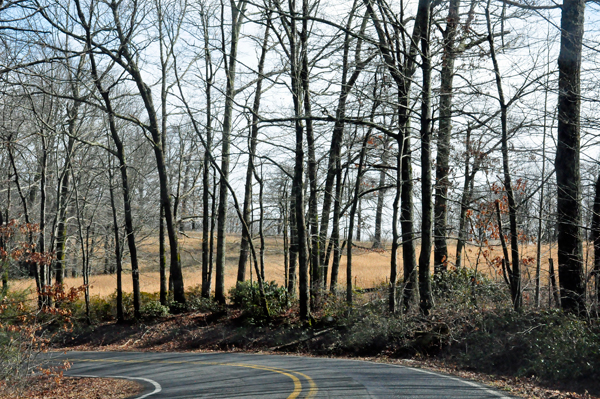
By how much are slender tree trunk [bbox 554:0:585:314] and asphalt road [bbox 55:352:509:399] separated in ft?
15.3

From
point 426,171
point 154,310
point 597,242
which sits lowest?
point 154,310

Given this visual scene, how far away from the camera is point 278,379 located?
32.8 feet

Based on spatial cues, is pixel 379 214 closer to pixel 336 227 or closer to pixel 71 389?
pixel 336 227

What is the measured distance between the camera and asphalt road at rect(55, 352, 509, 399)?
8.08 metres

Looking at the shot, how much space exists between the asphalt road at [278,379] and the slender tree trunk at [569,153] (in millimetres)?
4657

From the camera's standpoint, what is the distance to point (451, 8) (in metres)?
16.4

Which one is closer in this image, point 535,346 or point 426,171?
point 535,346

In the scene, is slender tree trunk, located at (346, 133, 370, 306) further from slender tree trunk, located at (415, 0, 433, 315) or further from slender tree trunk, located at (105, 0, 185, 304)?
slender tree trunk, located at (105, 0, 185, 304)

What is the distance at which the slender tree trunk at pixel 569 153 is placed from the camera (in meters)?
12.2

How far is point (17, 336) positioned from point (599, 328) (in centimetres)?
1250

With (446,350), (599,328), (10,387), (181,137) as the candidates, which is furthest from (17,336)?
(181,137)

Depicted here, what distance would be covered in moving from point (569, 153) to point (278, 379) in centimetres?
859

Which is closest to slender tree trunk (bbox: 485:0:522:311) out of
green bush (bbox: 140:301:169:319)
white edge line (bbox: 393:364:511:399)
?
white edge line (bbox: 393:364:511:399)

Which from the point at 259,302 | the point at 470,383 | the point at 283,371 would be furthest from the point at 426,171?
the point at 259,302
